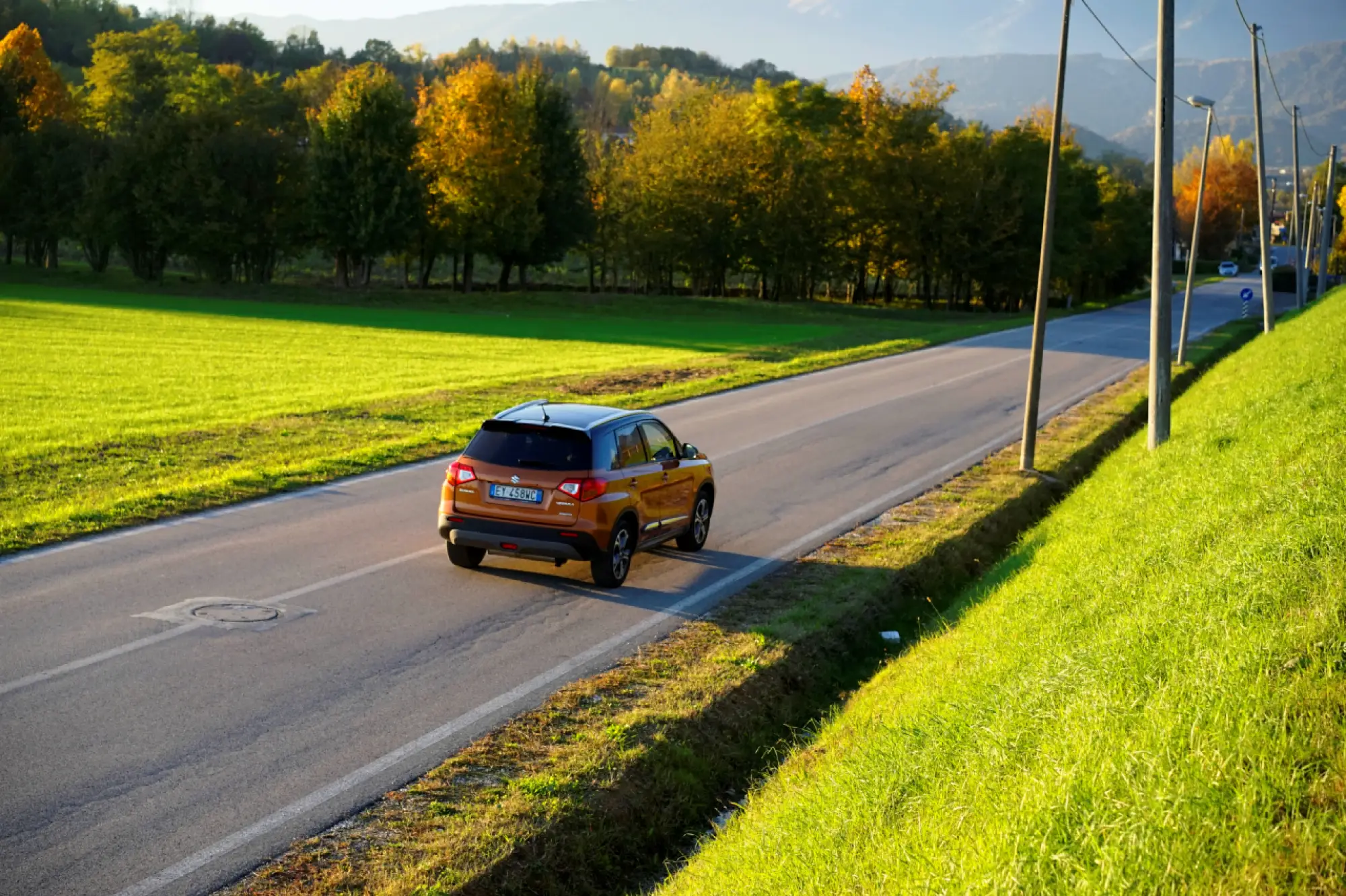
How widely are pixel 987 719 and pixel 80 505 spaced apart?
11775 millimetres

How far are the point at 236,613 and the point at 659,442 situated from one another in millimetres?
4985

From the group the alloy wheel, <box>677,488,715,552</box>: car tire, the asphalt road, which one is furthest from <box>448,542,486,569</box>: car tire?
the alloy wheel

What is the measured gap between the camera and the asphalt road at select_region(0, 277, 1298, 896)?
6.79 meters

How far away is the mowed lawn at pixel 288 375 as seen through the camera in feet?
57.9

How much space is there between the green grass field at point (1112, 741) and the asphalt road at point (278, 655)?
2.25 metres

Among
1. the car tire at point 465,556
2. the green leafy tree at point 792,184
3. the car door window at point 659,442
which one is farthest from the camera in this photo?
the green leafy tree at point 792,184

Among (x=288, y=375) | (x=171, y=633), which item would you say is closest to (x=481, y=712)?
(x=171, y=633)

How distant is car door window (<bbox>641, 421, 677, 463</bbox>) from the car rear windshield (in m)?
1.33

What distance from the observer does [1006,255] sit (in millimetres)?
81000

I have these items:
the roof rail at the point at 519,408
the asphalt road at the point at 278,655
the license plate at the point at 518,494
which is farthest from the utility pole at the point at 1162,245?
the license plate at the point at 518,494

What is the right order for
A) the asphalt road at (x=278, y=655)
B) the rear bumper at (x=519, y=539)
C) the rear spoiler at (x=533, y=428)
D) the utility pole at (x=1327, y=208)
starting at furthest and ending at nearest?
the utility pole at (x=1327, y=208) → the rear spoiler at (x=533, y=428) → the rear bumper at (x=519, y=539) → the asphalt road at (x=278, y=655)

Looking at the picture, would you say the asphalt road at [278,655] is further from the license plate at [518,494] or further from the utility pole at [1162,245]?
the utility pole at [1162,245]

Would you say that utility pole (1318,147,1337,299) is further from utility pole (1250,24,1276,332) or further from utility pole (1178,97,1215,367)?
utility pole (1178,97,1215,367)

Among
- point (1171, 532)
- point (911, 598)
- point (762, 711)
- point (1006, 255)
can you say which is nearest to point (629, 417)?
point (911, 598)
